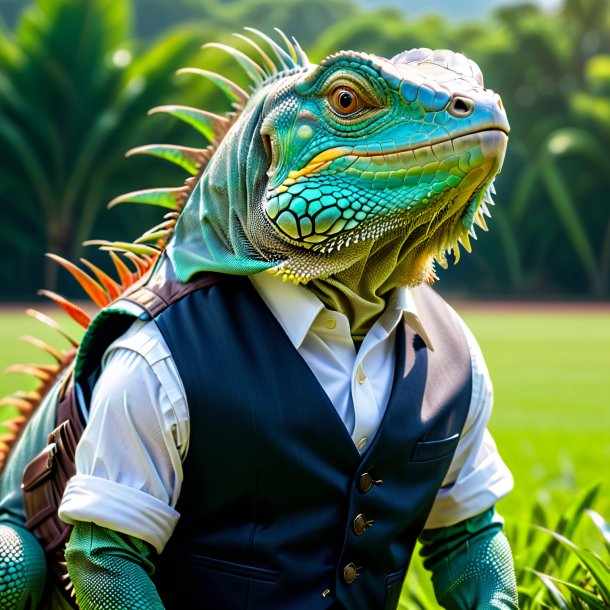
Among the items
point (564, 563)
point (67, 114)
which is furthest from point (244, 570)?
point (67, 114)

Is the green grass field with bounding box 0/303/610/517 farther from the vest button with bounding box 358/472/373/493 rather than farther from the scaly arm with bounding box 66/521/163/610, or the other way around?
the scaly arm with bounding box 66/521/163/610

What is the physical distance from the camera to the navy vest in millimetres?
1731

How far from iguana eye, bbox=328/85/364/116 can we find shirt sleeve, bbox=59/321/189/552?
1.73ft

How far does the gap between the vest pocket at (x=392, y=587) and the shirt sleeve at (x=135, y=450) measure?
500 mm

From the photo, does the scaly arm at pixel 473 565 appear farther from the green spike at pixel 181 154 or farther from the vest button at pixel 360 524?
the green spike at pixel 181 154

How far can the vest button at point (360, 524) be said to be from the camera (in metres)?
1.81

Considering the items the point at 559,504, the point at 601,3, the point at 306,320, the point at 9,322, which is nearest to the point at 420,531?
the point at 306,320

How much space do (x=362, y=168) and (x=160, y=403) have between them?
54 cm

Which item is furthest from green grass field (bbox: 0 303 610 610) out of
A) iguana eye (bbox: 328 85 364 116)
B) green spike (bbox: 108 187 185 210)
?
iguana eye (bbox: 328 85 364 116)

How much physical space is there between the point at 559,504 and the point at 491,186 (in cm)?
295

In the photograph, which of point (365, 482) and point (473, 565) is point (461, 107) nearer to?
point (365, 482)

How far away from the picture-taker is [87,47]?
81.3 feet

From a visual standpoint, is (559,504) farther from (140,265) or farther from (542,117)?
(542,117)

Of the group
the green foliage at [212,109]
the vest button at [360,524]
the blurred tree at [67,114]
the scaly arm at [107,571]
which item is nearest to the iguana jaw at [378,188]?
the vest button at [360,524]
